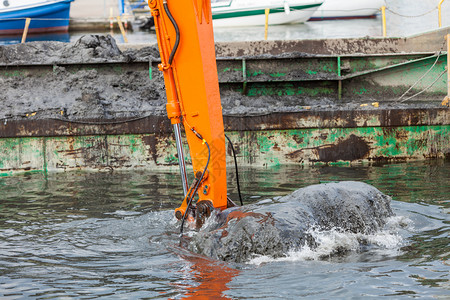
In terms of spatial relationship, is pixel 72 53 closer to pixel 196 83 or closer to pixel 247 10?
pixel 196 83

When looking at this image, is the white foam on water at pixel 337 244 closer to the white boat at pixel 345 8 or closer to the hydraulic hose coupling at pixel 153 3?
the hydraulic hose coupling at pixel 153 3

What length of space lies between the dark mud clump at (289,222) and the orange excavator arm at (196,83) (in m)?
0.46

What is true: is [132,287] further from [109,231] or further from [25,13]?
[25,13]

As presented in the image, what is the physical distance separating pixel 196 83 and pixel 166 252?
6.19ft

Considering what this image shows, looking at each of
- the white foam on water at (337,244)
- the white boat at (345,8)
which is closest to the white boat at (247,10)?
the white boat at (345,8)

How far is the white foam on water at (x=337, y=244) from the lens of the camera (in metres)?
5.75

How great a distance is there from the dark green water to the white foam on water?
2 centimetres

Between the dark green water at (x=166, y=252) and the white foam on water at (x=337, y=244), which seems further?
the white foam on water at (x=337, y=244)

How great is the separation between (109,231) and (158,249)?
98cm

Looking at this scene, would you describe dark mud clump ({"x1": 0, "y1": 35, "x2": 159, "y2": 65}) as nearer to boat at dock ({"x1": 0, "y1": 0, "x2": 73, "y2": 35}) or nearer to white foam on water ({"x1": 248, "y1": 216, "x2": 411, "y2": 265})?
white foam on water ({"x1": 248, "y1": 216, "x2": 411, "y2": 265})

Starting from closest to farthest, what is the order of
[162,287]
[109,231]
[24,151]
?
[162,287] < [109,231] < [24,151]

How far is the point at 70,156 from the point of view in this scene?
10727 mm

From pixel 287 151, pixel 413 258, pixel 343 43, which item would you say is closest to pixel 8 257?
pixel 413 258

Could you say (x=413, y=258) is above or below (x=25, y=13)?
below
